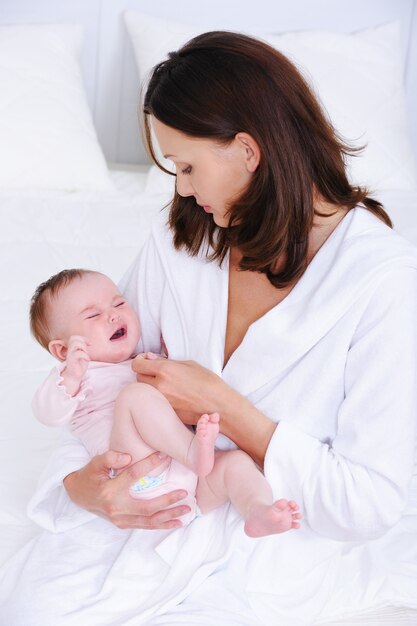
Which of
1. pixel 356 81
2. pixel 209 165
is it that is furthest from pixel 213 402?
pixel 356 81

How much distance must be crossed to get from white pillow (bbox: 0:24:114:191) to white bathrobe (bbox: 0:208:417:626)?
1575 millimetres

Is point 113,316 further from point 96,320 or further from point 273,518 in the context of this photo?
point 273,518

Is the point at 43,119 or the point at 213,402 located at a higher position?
the point at 213,402

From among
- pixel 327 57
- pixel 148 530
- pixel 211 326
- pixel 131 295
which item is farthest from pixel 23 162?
pixel 148 530

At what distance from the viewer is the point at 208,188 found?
1358 mm

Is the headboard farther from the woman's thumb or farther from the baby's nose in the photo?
the woman's thumb

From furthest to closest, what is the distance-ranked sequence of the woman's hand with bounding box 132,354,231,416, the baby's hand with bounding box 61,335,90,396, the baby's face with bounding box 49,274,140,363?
the baby's face with bounding box 49,274,140,363 < the baby's hand with bounding box 61,335,90,396 < the woman's hand with bounding box 132,354,231,416

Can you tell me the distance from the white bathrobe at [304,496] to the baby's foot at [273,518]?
5.3 inches

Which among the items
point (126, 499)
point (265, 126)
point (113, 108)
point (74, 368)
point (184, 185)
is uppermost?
point (265, 126)

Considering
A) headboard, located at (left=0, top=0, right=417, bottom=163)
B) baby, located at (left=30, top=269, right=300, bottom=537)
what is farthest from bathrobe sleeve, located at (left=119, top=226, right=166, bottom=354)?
headboard, located at (left=0, top=0, right=417, bottom=163)

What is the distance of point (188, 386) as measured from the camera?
1369mm

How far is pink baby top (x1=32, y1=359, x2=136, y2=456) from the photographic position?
1.44 metres

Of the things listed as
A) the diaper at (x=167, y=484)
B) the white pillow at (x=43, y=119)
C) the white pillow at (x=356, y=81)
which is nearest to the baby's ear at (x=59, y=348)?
the diaper at (x=167, y=484)

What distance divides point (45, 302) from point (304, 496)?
61cm
